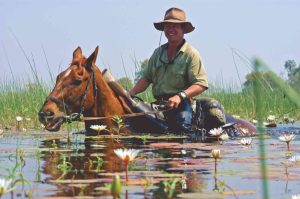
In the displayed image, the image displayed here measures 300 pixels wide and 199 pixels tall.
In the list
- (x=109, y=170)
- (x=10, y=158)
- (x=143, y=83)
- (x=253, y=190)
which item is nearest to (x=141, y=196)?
(x=253, y=190)

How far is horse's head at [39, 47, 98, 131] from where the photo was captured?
709 cm

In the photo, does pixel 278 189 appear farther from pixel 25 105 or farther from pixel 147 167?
pixel 25 105

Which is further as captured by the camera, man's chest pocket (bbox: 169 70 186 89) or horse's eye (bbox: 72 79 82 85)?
man's chest pocket (bbox: 169 70 186 89)

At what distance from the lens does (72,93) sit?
24.0 feet

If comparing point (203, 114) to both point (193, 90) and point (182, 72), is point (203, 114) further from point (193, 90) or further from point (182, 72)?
point (182, 72)

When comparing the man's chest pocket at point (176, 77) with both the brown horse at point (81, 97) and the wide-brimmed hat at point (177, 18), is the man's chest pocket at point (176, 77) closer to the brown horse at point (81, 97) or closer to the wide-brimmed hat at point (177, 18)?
the wide-brimmed hat at point (177, 18)

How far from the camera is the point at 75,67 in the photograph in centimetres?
737

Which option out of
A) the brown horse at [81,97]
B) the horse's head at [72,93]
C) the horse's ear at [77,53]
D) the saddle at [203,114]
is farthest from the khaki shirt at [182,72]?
the horse's ear at [77,53]

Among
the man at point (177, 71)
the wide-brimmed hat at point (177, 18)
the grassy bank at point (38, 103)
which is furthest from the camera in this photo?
the grassy bank at point (38, 103)

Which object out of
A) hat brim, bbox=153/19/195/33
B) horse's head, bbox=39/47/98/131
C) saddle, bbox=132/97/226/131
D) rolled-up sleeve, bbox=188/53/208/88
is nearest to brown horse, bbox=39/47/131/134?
horse's head, bbox=39/47/98/131

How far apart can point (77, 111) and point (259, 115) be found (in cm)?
606

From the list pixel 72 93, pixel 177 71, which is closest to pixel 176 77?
pixel 177 71

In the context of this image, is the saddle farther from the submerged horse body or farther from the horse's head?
the horse's head

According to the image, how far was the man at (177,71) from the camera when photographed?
7873 millimetres
